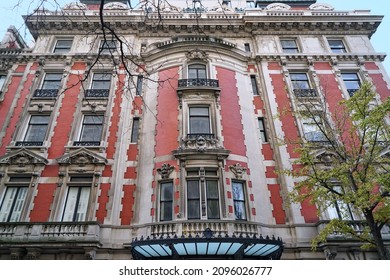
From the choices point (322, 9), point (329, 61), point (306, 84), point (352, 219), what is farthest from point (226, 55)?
point (352, 219)

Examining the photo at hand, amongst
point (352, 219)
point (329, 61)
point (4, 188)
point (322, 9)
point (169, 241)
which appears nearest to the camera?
point (169, 241)

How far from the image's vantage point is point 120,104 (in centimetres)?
1739

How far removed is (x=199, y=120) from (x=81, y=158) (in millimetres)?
7011

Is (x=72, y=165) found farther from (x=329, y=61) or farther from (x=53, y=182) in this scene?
(x=329, y=61)

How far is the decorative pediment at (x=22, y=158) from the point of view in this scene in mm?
14859

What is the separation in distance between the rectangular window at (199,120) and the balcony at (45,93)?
29.9 feet

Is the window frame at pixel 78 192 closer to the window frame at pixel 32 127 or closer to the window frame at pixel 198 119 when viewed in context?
the window frame at pixel 32 127

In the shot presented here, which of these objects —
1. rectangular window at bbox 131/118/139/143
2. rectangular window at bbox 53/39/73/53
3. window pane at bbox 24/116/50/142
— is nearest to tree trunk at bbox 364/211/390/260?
rectangular window at bbox 131/118/139/143

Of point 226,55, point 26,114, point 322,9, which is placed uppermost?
point 322,9

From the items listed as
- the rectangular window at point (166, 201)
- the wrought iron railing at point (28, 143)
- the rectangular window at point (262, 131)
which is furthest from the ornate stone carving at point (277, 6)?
the wrought iron railing at point (28, 143)

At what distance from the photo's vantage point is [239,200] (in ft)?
45.7

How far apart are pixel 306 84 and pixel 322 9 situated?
792 centimetres

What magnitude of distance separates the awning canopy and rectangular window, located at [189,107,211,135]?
619 cm

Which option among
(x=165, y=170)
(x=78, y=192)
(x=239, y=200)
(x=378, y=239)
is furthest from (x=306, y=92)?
(x=78, y=192)
